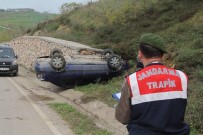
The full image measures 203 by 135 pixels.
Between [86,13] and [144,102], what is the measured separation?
34.7 metres

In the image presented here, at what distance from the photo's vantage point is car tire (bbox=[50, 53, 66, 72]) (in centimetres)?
1658

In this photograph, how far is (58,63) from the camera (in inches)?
654

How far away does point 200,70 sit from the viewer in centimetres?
1294

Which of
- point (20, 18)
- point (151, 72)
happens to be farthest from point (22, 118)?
point (20, 18)

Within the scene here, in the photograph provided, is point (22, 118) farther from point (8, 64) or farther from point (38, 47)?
point (38, 47)

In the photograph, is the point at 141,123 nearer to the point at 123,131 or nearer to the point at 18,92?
the point at 123,131

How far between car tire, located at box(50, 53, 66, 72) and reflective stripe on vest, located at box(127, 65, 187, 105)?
1294 cm

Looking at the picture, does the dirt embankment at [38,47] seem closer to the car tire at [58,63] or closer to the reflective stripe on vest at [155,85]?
the car tire at [58,63]

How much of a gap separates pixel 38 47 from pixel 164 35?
1219 centimetres

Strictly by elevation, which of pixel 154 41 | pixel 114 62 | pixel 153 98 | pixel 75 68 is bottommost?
pixel 75 68

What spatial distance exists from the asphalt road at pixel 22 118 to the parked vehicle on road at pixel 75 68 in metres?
1.37

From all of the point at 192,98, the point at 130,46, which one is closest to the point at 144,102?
the point at 192,98

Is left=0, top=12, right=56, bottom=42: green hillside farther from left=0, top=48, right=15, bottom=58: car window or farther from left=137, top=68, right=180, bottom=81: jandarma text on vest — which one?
left=137, top=68, right=180, bottom=81: jandarma text on vest

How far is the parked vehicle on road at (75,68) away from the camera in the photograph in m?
16.7
